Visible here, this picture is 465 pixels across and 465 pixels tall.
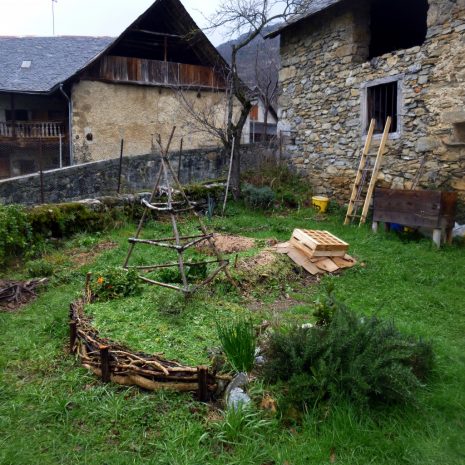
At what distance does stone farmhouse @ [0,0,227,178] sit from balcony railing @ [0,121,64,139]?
38 millimetres

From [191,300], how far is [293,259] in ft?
6.94

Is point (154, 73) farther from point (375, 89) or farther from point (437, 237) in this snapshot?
point (437, 237)

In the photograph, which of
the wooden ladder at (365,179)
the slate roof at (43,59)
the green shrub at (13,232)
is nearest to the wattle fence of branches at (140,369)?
the green shrub at (13,232)

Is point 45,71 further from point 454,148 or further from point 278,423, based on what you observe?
point 278,423

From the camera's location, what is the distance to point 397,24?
11031 mm

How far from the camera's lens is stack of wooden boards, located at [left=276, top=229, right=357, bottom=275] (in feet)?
19.9

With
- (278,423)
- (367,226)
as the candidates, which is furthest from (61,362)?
(367,226)

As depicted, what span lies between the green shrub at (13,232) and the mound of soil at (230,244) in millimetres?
2702

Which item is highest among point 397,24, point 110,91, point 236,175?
point 397,24

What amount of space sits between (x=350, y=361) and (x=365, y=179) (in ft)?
21.8

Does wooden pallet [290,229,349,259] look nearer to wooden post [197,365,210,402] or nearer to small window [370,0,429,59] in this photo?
wooden post [197,365,210,402]

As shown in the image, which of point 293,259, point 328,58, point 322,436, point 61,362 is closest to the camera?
point 322,436

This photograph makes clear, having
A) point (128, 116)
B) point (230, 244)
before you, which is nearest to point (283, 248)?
point (230, 244)

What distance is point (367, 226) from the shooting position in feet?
27.3
